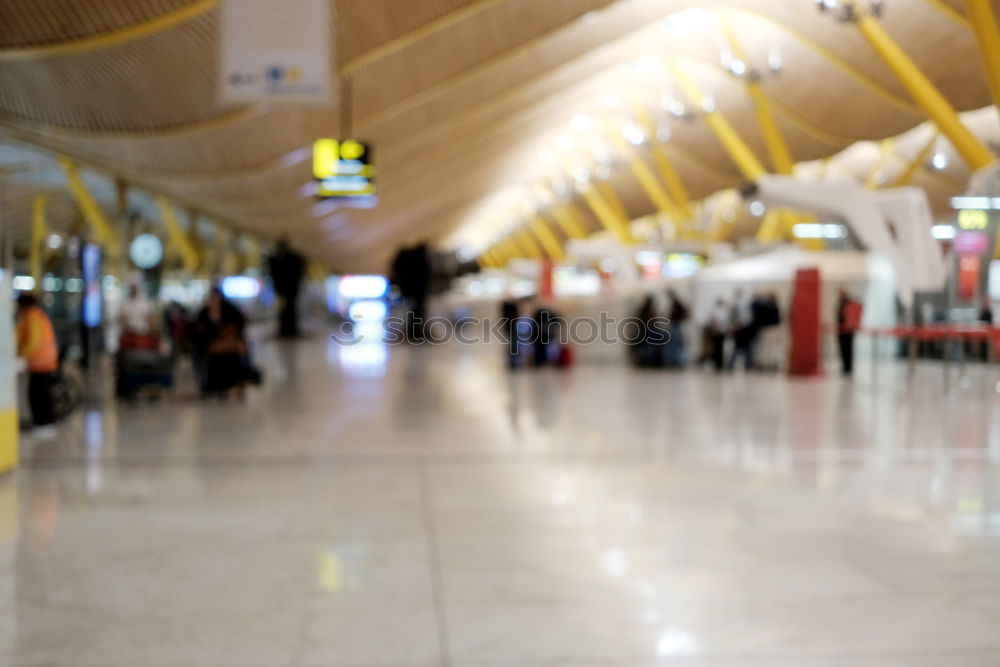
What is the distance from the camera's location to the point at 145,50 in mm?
17922

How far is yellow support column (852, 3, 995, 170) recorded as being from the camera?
23.4 m

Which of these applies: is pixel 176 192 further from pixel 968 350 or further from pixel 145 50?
pixel 968 350

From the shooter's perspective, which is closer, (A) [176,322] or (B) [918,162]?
(A) [176,322]

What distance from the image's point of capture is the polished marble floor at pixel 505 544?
4047 millimetres

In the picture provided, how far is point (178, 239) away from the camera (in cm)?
4247

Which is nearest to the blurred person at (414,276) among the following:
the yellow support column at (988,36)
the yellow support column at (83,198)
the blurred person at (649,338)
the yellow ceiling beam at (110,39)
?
the yellow support column at (83,198)

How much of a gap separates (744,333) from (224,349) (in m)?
10.7

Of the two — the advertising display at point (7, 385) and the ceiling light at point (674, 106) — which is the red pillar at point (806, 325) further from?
the ceiling light at point (674, 106)

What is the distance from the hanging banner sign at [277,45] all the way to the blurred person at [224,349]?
15.1ft

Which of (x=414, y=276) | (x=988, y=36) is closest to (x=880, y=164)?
(x=414, y=276)

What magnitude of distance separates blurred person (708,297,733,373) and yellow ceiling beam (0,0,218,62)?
436 inches

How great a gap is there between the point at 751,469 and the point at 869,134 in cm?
2687

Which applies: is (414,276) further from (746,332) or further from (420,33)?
(746,332)

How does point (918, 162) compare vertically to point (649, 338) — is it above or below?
above
